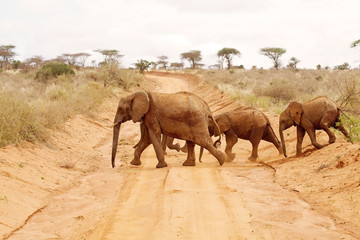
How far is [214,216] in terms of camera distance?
6340 mm

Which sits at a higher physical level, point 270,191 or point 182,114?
point 182,114

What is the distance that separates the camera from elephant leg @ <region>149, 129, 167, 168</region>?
10844 millimetres

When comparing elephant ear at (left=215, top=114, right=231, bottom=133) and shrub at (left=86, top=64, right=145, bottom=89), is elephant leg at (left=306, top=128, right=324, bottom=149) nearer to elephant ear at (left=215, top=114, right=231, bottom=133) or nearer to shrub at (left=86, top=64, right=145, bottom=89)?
elephant ear at (left=215, top=114, right=231, bottom=133)

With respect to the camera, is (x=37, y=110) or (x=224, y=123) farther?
(x=37, y=110)

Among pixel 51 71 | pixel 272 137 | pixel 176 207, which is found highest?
pixel 51 71

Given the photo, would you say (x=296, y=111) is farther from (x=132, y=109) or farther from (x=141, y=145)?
(x=132, y=109)

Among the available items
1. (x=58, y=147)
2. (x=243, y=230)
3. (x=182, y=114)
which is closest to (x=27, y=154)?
(x=58, y=147)

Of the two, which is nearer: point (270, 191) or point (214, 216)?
point (214, 216)

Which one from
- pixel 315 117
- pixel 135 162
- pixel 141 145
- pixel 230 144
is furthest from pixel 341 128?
pixel 135 162

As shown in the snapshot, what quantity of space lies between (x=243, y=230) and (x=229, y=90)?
21912 mm

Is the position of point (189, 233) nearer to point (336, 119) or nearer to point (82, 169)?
point (82, 169)

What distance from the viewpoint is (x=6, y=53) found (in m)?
57.7

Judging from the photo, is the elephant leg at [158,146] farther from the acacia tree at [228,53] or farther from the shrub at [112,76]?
the acacia tree at [228,53]

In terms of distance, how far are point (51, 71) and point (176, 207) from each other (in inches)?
977
